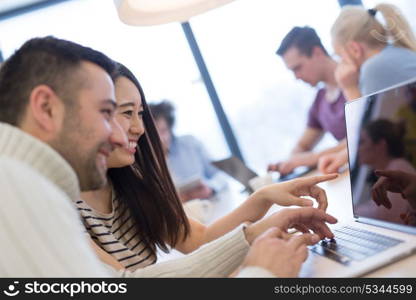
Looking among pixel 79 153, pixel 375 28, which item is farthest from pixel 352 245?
pixel 375 28

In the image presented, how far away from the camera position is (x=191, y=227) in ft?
4.58

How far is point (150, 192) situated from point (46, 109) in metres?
0.66

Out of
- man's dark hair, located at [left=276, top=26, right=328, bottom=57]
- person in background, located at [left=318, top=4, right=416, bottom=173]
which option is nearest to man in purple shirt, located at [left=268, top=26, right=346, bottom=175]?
man's dark hair, located at [left=276, top=26, right=328, bottom=57]

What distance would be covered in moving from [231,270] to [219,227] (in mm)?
443

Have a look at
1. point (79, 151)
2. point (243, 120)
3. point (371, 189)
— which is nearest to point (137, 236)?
point (79, 151)

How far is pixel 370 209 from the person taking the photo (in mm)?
951

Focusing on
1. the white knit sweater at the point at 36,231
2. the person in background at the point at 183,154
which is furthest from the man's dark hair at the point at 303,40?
the white knit sweater at the point at 36,231

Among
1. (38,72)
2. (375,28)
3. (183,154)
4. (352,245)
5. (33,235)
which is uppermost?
(38,72)

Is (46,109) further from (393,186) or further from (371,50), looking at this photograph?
(371,50)

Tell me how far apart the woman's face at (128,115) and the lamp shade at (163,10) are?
8.3 inches

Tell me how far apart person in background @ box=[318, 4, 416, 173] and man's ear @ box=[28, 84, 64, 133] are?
1.31 m

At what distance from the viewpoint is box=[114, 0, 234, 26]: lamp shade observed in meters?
1.12

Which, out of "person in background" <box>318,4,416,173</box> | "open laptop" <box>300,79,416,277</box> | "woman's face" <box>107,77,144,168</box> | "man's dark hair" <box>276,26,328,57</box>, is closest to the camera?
"open laptop" <box>300,79,416,277</box>

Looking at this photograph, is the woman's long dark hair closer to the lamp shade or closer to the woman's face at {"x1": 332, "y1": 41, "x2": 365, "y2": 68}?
the lamp shade
